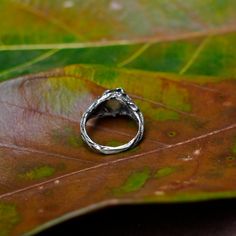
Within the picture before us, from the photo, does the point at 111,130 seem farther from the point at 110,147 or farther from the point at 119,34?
the point at 119,34

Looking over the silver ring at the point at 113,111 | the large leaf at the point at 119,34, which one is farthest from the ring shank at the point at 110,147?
the large leaf at the point at 119,34

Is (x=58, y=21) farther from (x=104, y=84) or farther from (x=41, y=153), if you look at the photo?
(x=41, y=153)

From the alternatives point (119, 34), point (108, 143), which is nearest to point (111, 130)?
point (108, 143)

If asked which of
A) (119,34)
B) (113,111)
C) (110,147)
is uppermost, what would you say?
(119,34)

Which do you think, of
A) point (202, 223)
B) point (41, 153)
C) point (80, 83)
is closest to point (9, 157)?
point (41, 153)

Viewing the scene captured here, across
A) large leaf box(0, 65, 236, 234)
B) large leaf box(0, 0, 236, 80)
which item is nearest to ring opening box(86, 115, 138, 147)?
large leaf box(0, 65, 236, 234)

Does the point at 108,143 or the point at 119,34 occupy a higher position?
the point at 119,34

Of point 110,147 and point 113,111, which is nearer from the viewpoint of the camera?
point 110,147

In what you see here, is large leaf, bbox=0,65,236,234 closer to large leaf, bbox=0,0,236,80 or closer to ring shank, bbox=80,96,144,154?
ring shank, bbox=80,96,144,154
